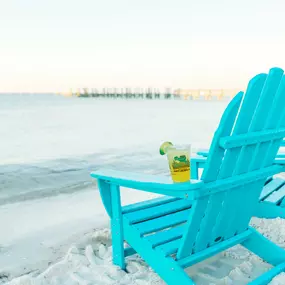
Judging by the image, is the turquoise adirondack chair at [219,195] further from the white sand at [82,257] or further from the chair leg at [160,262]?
the white sand at [82,257]

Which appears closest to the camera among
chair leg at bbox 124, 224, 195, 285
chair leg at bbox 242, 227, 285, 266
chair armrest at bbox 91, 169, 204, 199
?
chair armrest at bbox 91, 169, 204, 199

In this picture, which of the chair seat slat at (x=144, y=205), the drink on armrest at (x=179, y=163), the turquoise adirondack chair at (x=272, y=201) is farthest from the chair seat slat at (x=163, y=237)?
the turquoise adirondack chair at (x=272, y=201)

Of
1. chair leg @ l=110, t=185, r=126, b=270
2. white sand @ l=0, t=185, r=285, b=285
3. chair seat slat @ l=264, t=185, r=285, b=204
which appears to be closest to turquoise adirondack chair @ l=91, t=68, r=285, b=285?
chair leg @ l=110, t=185, r=126, b=270

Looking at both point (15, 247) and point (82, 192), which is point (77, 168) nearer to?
Result: point (82, 192)

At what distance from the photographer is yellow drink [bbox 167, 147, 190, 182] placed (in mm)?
1870

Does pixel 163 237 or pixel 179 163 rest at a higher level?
pixel 179 163

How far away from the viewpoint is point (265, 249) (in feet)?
8.54

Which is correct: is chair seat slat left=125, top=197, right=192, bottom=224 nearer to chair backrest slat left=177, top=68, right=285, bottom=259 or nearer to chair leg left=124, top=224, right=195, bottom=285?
chair leg left=124, top=224, right=195, bottom=285

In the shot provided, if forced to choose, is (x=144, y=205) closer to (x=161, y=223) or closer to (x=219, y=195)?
(x=161, y=223)

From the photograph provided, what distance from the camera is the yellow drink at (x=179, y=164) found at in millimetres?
1870

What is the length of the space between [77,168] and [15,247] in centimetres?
360

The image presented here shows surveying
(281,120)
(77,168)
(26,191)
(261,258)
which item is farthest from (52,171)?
(281,120)

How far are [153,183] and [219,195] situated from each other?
365 mm

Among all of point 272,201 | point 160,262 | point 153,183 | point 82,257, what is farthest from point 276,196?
point 82,257
